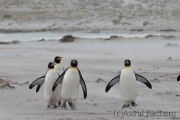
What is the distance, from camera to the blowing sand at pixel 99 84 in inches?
309

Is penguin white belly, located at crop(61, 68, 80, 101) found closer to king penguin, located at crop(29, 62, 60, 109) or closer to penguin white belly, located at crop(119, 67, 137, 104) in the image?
king penguin, located at crop(29, 62, 60, 109)

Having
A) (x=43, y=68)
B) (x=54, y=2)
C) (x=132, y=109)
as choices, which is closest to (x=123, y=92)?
(x=132, y=109)

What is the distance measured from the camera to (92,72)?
1334 centimetres

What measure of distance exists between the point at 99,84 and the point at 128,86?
242cm

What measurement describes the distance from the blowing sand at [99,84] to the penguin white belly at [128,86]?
A: 0.49 ft

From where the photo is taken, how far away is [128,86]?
28.5 feet

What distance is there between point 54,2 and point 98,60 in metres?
30.6

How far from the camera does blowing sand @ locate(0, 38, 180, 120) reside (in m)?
7.84

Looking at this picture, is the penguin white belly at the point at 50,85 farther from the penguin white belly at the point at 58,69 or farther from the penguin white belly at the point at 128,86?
the penguin white belly at the point at 128,86

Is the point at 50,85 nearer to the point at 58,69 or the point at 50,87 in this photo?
the point at 50,87

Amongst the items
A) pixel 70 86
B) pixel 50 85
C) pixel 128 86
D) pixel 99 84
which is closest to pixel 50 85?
pixel 50 85

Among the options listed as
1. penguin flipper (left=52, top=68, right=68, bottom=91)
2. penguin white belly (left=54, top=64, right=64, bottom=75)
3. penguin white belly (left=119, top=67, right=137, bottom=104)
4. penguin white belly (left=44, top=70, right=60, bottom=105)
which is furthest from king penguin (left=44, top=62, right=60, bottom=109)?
penguin white belly (left=119, top=67, right=137, bottom=104)

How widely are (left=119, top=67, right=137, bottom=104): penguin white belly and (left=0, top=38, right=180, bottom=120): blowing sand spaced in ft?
0.49

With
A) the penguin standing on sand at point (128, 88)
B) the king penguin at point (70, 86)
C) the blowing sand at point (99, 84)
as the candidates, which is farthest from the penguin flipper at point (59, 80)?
the penguin standing on sand at point (128, 88)
